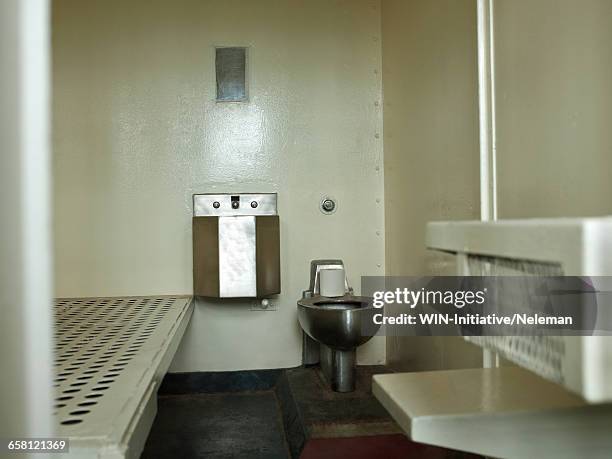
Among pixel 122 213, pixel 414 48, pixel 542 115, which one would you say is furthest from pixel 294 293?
pixel 542 115

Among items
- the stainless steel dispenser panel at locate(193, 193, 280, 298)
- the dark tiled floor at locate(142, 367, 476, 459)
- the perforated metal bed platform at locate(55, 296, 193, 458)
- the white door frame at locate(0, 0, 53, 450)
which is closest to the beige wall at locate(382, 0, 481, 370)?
the dark tiled floor at locate(142, 367, 476, 459)

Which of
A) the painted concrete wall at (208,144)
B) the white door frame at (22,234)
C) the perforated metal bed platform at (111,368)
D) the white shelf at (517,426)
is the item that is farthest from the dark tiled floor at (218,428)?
the white door frame at (22,234)

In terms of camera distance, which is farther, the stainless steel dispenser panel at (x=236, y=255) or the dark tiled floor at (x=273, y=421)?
the stainless steel dispenser panel at (x=236, y=255)

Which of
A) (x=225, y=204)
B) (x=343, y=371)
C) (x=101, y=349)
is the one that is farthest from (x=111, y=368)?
(x=225, y=204)

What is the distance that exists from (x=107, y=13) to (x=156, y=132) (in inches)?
26.2

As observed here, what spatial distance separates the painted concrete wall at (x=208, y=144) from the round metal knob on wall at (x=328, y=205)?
0.03m

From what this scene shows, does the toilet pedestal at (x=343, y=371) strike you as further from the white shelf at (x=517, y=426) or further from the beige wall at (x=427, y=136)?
the white shelf at (x=517, y=426)

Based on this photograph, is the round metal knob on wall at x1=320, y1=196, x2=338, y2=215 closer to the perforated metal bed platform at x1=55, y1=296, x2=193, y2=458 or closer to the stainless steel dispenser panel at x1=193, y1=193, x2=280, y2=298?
the stainless steel dispenser panel at x1=193, y1=193, x2=280, y2=298

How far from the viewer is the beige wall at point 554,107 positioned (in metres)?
1.00

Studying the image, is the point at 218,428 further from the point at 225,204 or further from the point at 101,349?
the point at 225,204

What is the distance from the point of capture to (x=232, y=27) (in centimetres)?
264

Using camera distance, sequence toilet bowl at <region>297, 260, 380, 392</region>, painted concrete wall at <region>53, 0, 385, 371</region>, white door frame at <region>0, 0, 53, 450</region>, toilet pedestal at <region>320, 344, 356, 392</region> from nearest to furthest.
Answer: white door frame at <region>0, 0, 53, 450</region>, toilet bowl at <region>297, 260, 380, 392</region>, toilet pedestal at <region>320, 344, 356, 392</region>, painted concrete wall at <region>53, 0, 385, 371</region>

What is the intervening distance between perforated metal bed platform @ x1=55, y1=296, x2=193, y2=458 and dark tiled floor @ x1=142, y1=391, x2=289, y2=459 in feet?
1.63

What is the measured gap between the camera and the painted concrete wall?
2.57m
